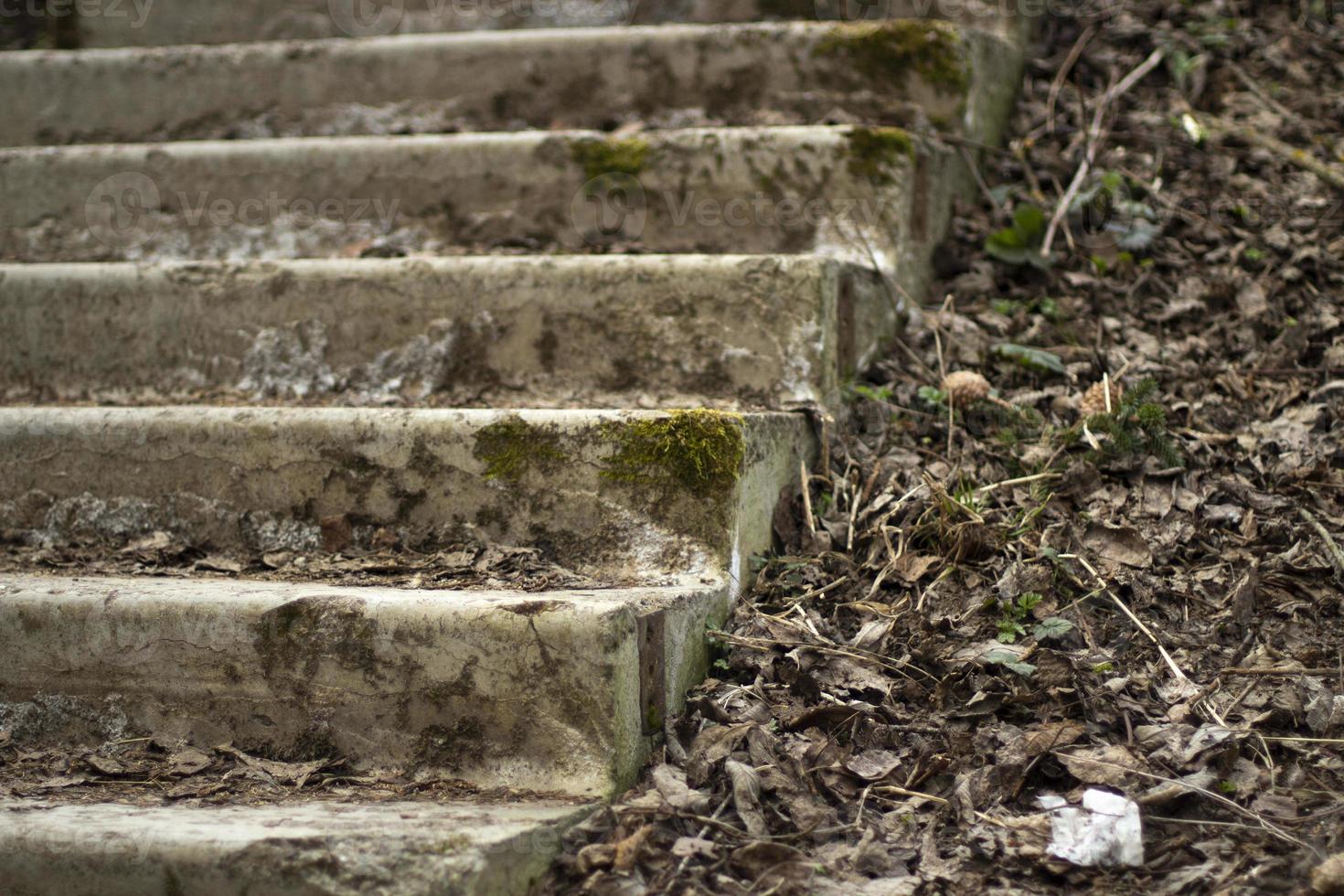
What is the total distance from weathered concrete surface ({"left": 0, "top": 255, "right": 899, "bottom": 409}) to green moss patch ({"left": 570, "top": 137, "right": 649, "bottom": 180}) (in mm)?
360

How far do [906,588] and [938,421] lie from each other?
455 millimetres

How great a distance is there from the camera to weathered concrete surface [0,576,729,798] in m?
1.59

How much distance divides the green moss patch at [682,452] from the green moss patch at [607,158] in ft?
2.95

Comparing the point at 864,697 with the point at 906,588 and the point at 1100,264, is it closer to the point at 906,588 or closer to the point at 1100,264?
the point at 906,588

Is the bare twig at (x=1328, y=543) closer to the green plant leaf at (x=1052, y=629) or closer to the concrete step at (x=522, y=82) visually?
the green plant leaf at (x=1052, y=629)

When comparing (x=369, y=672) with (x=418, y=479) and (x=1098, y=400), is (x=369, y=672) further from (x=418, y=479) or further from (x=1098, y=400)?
(x=1098, y=400)

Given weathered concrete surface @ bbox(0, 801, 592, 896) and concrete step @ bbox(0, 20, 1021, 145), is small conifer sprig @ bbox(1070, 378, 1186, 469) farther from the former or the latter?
weathered concrete surface @ bbox(0, 801, 592, 896)

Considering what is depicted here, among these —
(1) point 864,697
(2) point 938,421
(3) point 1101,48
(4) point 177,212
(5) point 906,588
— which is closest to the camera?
(1) point 864,697

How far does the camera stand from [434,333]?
2.29 metres

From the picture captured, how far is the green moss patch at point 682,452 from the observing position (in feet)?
6.12

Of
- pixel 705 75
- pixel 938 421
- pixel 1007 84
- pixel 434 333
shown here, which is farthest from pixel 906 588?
pixel 1007 84

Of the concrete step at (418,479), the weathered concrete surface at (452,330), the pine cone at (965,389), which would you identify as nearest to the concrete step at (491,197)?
the weathered concrete surface at (452,330)

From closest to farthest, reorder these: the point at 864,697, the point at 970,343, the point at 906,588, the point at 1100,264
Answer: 1. the point at 864,697
2. the point at 906,588
3. the point at 970,343
4. the point at 1100,264

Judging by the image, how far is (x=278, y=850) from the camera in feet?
4.40
